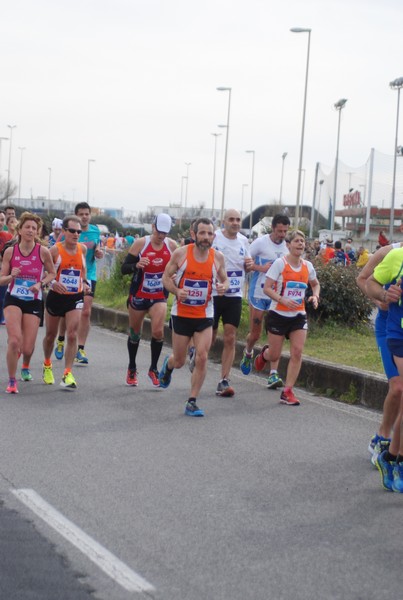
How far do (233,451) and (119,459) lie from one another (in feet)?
3.30

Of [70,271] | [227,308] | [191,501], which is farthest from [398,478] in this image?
[70,271]

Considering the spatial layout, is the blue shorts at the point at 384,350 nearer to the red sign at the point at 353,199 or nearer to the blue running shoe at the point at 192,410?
the blue running shoe at the point at 192,410

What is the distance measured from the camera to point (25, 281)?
40.4 feet

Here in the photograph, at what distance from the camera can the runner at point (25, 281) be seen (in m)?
12.2

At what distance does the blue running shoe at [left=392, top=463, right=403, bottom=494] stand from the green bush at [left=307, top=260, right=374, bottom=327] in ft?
30.0

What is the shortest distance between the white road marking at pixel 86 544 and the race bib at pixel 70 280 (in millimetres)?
5417

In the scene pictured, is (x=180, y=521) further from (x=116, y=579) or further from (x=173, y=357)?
(x=173, y=357)

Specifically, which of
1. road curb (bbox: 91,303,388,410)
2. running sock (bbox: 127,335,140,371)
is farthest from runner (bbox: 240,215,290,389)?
running sock (bbox: 127,335,140,371)

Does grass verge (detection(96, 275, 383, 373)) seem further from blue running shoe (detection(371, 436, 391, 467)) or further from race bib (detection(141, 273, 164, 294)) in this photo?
blue running shoe (detection(371, 436, 391, 467))

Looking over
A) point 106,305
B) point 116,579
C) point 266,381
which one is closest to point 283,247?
point 266,381

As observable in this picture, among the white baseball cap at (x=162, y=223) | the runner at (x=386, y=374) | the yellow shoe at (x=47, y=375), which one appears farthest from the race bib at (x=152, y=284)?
the runner at (x=386, y=374)

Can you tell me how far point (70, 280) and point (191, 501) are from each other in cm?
575

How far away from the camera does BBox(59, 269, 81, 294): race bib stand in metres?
12.8

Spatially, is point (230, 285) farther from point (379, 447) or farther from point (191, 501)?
point (191, 501)
